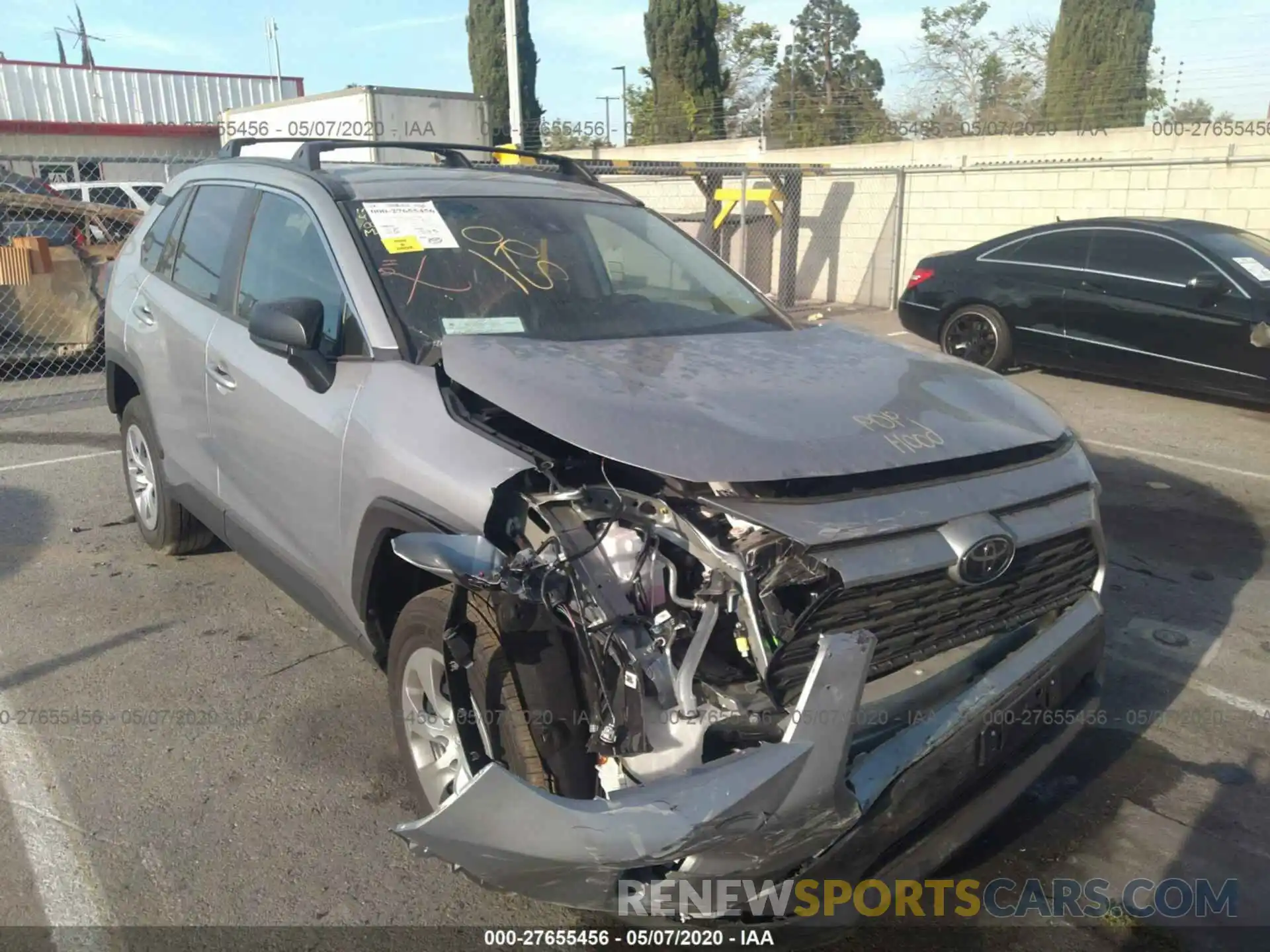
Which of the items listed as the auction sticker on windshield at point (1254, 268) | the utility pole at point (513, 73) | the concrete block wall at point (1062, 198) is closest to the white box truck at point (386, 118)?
the utility pole at point (513, 73)

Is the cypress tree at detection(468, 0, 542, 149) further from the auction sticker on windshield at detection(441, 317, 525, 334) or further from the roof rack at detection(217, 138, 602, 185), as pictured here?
the auction sticker on windshield at detection(441, 317, 525, 334)

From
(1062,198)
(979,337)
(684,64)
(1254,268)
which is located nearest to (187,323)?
(979,337)

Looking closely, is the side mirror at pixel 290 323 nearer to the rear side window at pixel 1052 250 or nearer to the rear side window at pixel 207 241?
the rear side window at pixel 207 241

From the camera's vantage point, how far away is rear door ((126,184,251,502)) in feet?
13.2

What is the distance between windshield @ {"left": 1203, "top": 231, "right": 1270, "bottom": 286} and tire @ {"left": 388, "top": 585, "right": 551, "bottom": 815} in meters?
7.69

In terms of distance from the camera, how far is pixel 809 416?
2.62 metres

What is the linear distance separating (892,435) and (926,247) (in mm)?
12728

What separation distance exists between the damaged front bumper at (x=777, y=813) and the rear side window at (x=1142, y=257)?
7067 millimetres

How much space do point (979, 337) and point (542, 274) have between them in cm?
715

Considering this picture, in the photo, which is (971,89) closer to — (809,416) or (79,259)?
(79,259)

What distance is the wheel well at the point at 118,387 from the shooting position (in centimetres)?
500

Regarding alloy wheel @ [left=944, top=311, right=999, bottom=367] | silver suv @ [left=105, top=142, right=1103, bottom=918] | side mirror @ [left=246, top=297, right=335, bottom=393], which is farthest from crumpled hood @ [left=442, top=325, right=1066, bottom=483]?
alloy wheel @ [left=944, top=311, right=999, bottom=367]

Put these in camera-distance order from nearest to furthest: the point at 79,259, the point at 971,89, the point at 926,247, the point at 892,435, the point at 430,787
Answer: the point at 892,435 < the point at 430,787 < the point at 79,259 < the point at 926,247 < the point at 971,89

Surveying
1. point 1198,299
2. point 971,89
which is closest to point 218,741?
point 1198,299
